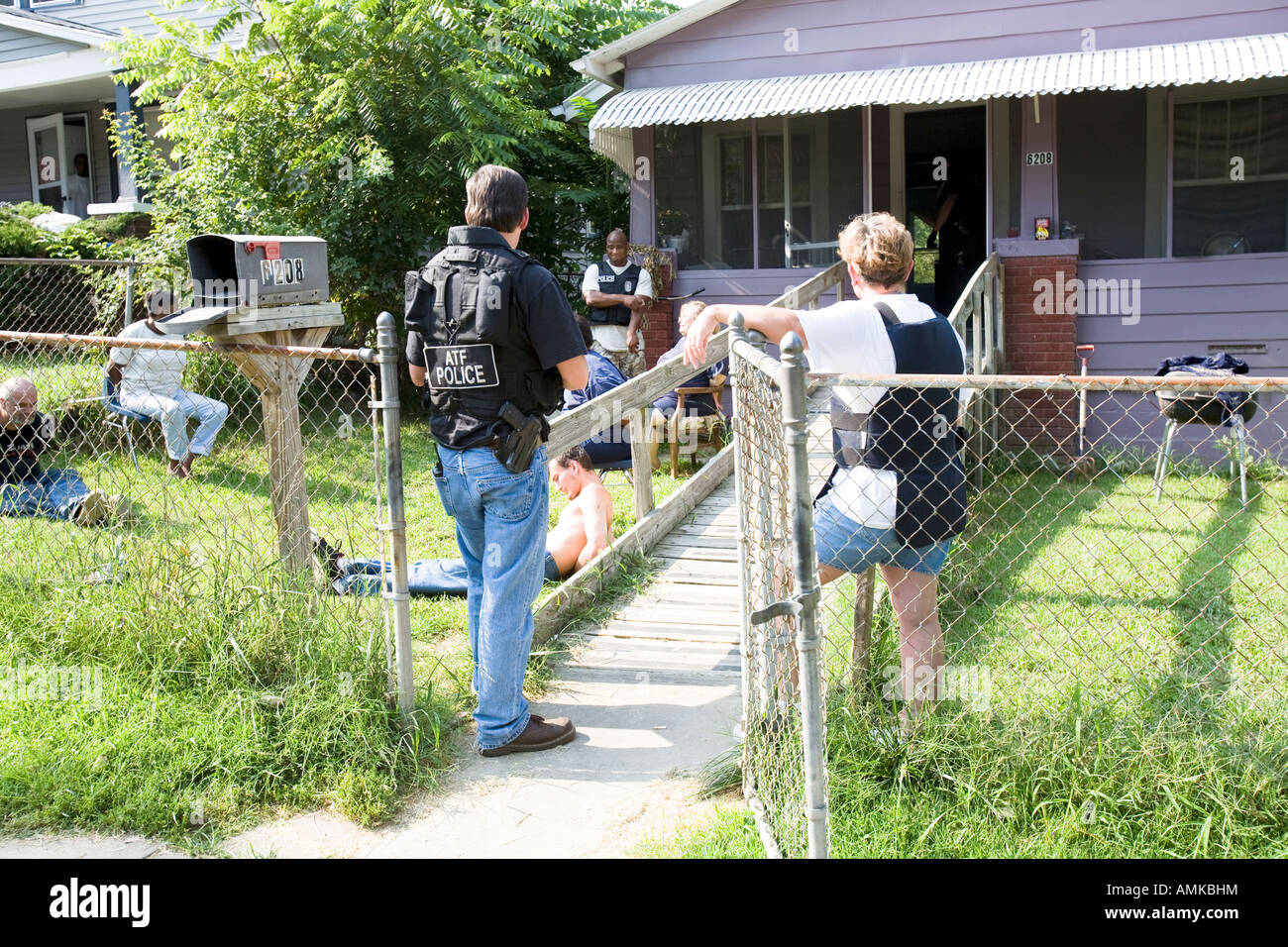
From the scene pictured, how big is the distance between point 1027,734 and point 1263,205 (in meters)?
7.91

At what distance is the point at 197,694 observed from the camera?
4.21 m

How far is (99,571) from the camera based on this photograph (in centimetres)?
477

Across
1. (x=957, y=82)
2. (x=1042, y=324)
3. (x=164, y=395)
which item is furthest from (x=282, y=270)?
(x=1042, y=324)

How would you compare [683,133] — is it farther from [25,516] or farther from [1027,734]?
[1027,734]

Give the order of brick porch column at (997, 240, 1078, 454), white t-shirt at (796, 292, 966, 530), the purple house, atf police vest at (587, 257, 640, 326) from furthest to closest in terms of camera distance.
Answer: atf police vest at (587, 257, 640, 326) < brick porch column at (997, 240, 1078, 454) < the purple house < white t-shirt at (796, 292, 966, 530)

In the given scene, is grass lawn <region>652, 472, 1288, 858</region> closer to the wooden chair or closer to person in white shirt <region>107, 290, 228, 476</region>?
the wooden chair

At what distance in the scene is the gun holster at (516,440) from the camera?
3.89 meters

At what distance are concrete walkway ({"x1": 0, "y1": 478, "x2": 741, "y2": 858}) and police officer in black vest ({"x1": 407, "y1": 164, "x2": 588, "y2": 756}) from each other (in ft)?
0.83

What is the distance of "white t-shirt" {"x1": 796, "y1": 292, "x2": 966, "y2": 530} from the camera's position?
11.3 ft

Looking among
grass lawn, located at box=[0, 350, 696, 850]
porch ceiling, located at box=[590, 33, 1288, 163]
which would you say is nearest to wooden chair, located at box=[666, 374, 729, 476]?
porch ceiling, located at box=[590, 33, 1288, 163]

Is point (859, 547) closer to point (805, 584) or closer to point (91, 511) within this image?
point (805, 584)

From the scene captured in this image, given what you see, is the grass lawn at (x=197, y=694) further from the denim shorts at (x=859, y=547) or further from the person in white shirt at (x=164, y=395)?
the person in white shirt at (x=164, y=395)

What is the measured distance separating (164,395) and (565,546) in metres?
4.33
